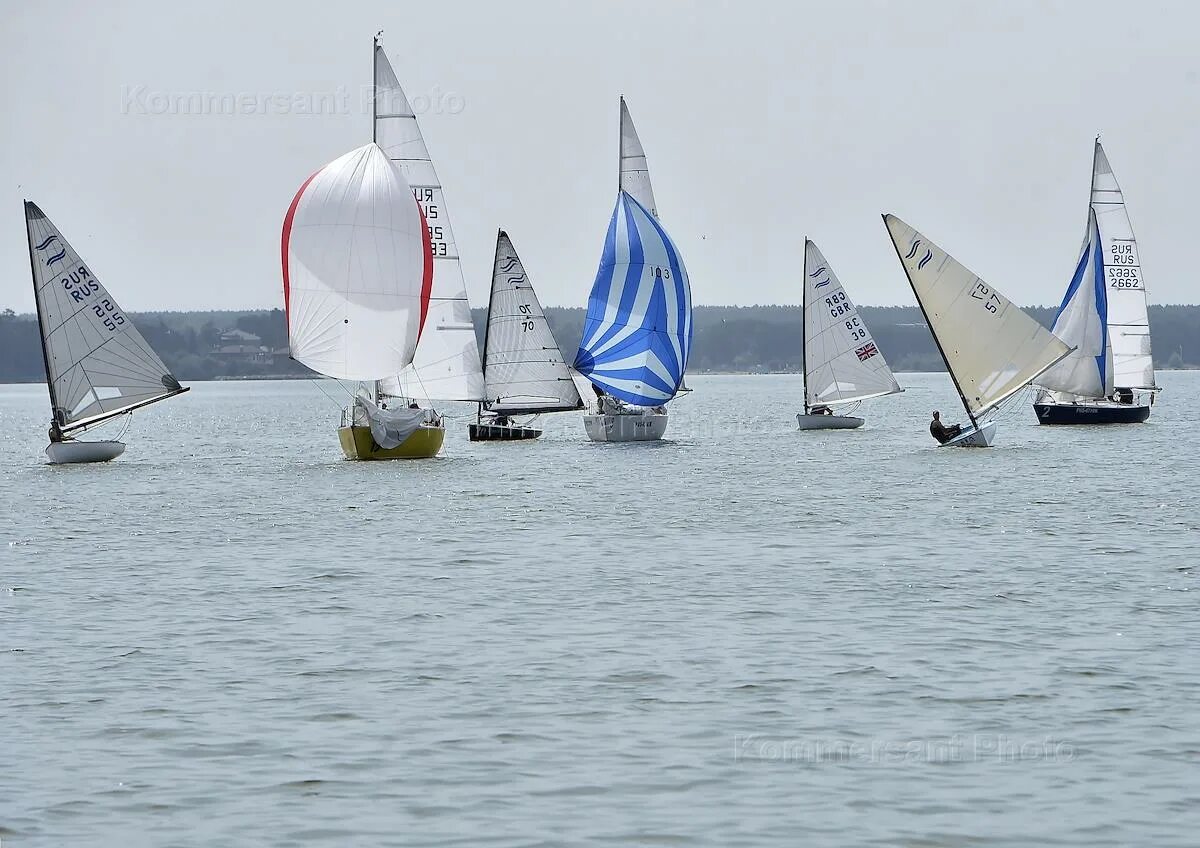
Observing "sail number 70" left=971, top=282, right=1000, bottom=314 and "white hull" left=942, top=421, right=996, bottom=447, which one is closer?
"sail number 70" left=971, top=282, right=1000, bottom=314

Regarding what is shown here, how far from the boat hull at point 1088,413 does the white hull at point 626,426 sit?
1555cm

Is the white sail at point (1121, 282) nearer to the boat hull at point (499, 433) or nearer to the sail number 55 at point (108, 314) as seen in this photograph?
the boat hull at point (499, 433)

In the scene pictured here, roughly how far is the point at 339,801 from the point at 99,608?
33.1ft

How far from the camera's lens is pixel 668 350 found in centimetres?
5631

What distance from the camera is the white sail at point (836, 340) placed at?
65.2 meters

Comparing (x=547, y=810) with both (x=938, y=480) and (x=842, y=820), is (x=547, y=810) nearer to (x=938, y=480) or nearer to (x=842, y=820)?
(x=842, y=820)

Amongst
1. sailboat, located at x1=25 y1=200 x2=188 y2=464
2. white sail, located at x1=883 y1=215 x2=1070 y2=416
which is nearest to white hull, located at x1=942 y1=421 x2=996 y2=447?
white sail, located at x1=883 y1=215 x2=1070 y2=416

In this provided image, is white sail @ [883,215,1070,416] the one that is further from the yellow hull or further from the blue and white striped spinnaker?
the yellow hull

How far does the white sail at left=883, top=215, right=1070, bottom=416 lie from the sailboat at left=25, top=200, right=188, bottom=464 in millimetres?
21291

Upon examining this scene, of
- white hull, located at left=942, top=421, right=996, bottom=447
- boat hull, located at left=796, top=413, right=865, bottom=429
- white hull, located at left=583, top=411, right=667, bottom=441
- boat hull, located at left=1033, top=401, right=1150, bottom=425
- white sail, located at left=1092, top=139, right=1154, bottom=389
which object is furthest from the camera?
boat hull, located at left=796, top=413, right=865, bottom=429

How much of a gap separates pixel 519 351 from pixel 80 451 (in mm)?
15667

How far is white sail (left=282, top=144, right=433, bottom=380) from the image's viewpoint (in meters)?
44.9

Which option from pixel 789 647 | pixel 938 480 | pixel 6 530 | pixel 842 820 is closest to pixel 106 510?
pixel 6 530

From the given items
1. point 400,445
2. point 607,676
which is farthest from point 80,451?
point 607,676
